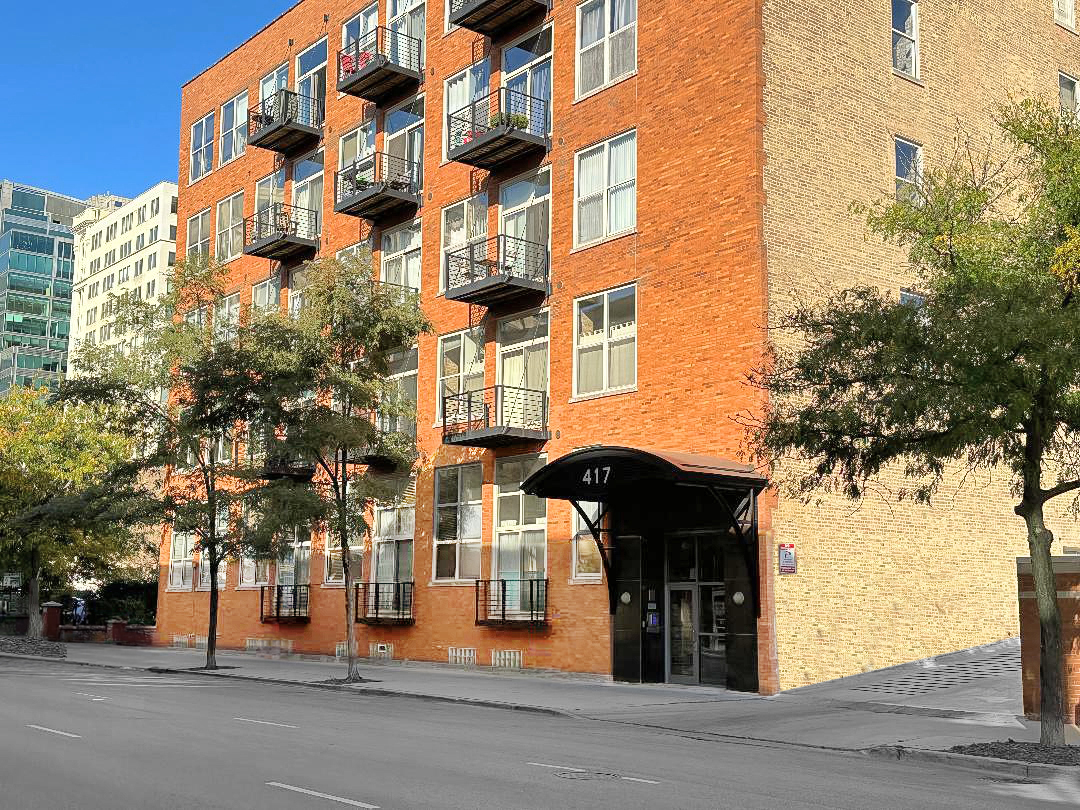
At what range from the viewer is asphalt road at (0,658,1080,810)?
412 inches

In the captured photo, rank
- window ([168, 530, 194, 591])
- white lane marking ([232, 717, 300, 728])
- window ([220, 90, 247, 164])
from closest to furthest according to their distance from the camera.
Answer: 1. white lane marking ([232, 717, 300, 728])
2. window ([220, 90, 247, 164])
3. window ([168, 530, 194, 591])

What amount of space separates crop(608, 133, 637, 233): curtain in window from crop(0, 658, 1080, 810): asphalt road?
12.7 meters

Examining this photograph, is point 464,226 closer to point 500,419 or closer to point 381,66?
point 381,66

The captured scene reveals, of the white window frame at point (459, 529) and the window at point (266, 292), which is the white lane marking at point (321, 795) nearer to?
the white window frame at point (459, 529)

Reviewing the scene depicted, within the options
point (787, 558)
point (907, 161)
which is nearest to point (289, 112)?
point (907, 161)

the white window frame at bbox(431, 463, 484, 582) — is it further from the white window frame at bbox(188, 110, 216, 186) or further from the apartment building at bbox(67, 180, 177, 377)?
the apartment building at bbox(67, 180, 177, 377)

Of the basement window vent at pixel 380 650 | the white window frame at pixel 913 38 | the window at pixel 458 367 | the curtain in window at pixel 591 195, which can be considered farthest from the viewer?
the basement window vent at pixel 380 650

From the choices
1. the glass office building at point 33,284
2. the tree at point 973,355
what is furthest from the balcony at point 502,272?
the glass office building at point 33,284

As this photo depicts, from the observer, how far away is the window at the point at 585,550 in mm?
28016

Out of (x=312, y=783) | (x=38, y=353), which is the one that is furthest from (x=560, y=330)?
(x=38, y=353)

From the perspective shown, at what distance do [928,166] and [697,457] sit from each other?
9.75 metres

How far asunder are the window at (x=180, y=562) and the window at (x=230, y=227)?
1036cm

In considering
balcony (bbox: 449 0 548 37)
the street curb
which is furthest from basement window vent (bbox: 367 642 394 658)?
the street curb

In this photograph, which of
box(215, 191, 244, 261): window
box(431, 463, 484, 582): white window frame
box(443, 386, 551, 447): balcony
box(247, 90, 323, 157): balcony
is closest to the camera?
box(443, 386, 551, 447): balcony
